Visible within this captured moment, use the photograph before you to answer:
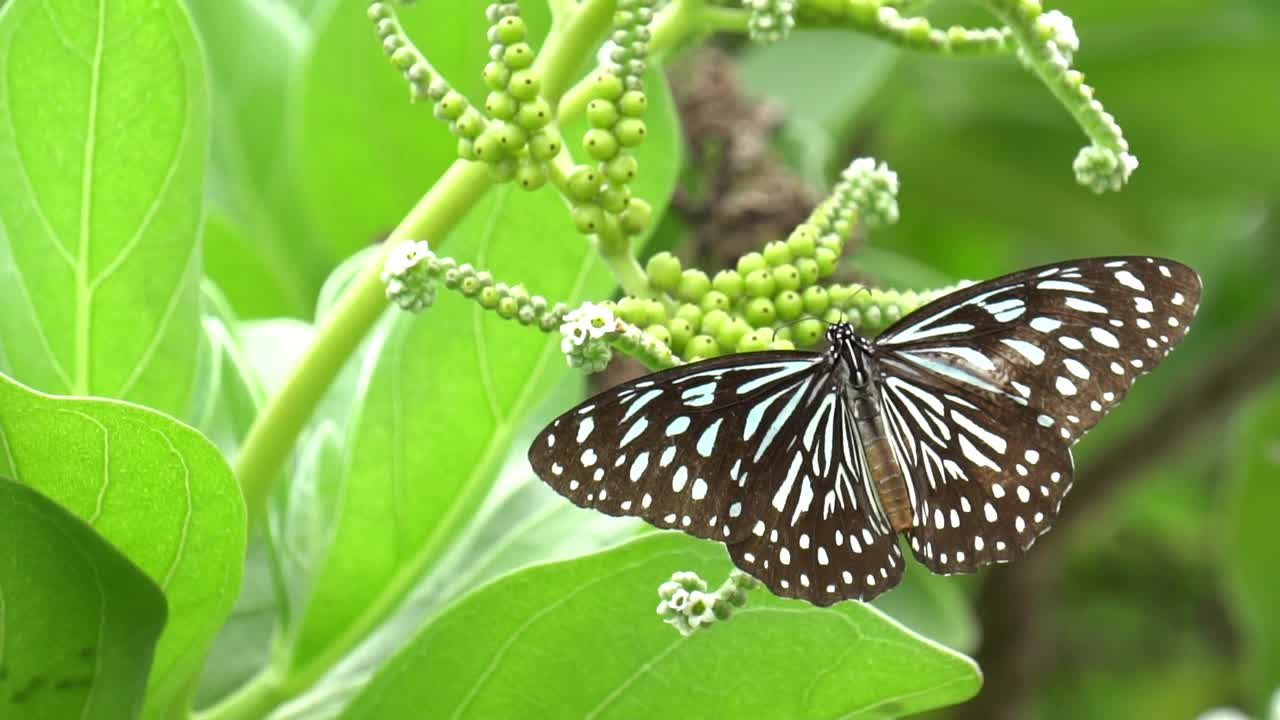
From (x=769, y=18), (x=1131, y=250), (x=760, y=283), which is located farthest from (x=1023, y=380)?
(x=1131, y=250)

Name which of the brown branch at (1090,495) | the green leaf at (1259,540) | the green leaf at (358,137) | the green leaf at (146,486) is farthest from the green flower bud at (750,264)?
the brown branch at (1090,495)

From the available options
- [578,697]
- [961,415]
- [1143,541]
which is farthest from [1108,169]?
[1143,541]

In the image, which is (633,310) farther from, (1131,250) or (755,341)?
(1131,250)

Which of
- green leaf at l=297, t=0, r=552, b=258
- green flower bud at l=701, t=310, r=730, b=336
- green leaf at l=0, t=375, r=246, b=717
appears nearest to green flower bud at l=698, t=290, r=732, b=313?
green flower bud at l=701, t=310, r=730, b=336

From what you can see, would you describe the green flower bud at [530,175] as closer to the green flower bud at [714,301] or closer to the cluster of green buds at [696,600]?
the green flower bud at [714,301]

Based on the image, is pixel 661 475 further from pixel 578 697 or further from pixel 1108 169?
pixel 1108 169

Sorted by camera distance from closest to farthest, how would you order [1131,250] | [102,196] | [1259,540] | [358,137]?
[102,196]
[358,137]
[1259,540]
[1131,250]
